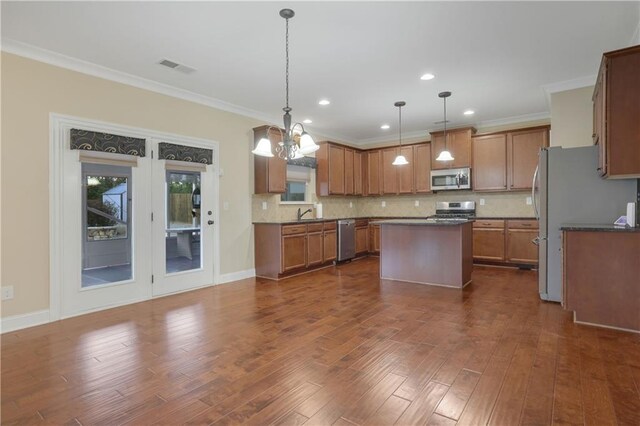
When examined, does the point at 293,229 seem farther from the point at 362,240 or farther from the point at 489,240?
the point at 489,240

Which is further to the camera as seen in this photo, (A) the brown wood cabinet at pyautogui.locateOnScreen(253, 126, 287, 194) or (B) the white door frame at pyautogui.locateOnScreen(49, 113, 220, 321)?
(A) the brown wood cabinet at pyautogui.locateOnScreen(253, 126, 287, 194)

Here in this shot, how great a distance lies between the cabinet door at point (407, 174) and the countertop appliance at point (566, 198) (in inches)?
130

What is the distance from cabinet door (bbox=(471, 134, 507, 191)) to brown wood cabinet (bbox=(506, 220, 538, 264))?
729 millimetres

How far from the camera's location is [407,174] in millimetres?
7207

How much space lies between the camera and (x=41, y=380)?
2.22 m

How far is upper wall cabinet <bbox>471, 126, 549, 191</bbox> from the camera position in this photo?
584 cm

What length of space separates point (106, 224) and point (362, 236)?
16.0 feet

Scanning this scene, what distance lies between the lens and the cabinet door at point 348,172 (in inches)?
289

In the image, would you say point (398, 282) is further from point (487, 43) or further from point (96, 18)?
point (96, 18)

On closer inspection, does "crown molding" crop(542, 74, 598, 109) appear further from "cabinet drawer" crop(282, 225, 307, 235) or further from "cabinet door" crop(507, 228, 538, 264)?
"cabinet drawer" crop(282, 225, 307, 235)

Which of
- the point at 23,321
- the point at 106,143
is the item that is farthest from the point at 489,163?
the point at 23,321

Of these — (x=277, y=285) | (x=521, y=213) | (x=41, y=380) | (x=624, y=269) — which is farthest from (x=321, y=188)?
(x=41, y=380)

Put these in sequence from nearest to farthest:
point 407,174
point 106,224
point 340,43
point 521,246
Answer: point 340,43 < point 106,224 < point 521,246 < point 407,174

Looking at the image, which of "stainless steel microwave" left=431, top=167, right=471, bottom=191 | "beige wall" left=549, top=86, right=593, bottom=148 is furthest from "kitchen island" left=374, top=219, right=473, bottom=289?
"stainless steel microwave" left=431, top=167, right=471, bottom=191
